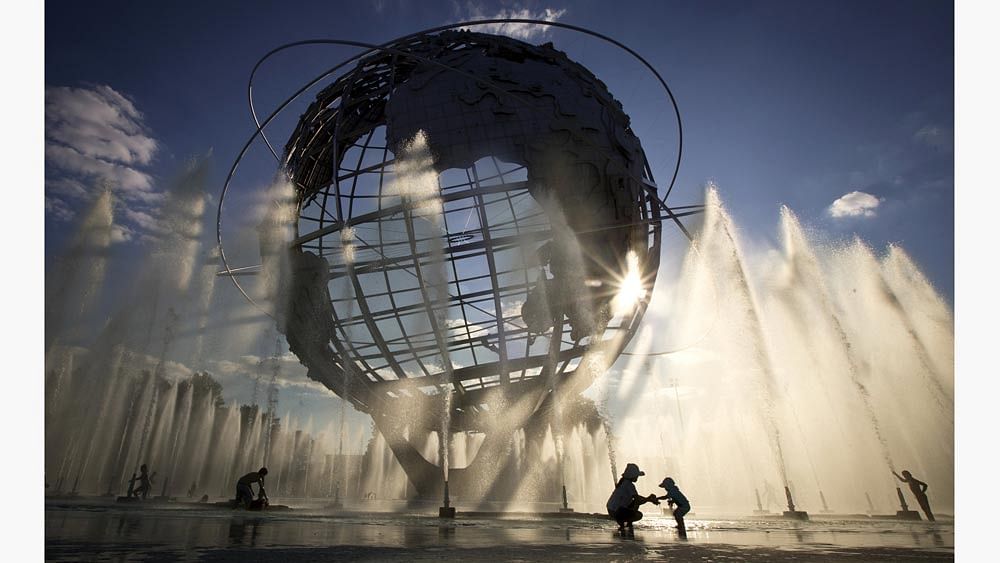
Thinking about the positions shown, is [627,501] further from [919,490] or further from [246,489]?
[919,490]

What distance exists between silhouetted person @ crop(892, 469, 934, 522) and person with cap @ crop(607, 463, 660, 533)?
5.12 meters

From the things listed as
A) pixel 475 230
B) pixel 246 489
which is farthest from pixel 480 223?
pixel 246 489

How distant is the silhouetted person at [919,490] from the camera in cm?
651

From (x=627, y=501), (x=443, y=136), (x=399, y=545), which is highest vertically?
(x=443, y=136)

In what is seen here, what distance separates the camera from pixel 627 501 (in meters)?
3.95

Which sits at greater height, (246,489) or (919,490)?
(246,489)

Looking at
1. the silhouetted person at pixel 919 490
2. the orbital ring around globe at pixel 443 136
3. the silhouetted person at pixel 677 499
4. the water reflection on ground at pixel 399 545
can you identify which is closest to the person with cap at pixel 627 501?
the silhouetted person at pixel 677 499

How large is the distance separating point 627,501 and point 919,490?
5417mm

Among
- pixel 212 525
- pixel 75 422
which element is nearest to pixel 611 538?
pixel 212 525

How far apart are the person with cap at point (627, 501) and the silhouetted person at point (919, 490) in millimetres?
5123

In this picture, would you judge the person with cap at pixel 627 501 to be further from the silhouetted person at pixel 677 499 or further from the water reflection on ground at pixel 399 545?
the water reflection on ground at pixel 399 545

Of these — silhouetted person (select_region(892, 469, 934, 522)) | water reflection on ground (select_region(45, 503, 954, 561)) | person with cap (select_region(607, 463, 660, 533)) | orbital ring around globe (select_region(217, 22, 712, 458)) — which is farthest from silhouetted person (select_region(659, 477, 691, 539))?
silhouetted person (select_region(892, 469, 934, 522))

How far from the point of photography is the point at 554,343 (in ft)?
24.3

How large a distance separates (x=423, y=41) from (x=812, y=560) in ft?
27.2
